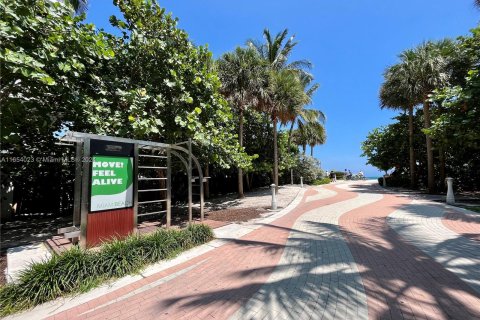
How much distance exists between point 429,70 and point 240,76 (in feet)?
38.8

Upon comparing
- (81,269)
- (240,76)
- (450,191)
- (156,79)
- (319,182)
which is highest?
(240,76)

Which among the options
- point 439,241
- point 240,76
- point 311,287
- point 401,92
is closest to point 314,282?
point 311,287

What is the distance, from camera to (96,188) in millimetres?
5785

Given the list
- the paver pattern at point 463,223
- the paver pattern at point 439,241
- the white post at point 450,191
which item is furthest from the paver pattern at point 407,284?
the white post at point 450,191

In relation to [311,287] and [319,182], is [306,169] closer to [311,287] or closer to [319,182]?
[319,182]

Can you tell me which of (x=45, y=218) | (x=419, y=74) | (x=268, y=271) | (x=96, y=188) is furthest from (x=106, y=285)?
(x=419, y=74)

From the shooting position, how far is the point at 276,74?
54.1 feet

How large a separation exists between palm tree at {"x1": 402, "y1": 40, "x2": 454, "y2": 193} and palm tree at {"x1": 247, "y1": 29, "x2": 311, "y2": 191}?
6.97 meters

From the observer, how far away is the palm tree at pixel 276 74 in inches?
640

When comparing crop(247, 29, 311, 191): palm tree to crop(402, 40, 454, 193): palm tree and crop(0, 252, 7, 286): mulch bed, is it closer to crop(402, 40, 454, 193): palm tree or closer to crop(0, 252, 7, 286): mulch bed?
crop(402, 40, 454, 193): palm tree

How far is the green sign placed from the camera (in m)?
5.78

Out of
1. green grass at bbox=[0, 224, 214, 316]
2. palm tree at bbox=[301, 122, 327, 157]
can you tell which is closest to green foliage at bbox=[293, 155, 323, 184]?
palm tree at bbox=[301, 122, 327, 157]

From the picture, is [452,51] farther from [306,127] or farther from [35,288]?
[35,288]

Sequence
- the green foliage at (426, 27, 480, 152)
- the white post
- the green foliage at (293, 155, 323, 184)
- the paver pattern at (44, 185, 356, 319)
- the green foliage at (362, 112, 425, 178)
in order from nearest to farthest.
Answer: the paver pattern at (44, 185, 356, 319) < the green foliage at (426, 27, 480, 152) < the white post < the green foliage at (362, 112, 425, 178) < the green foliage at (293, 155, 323, 184)
